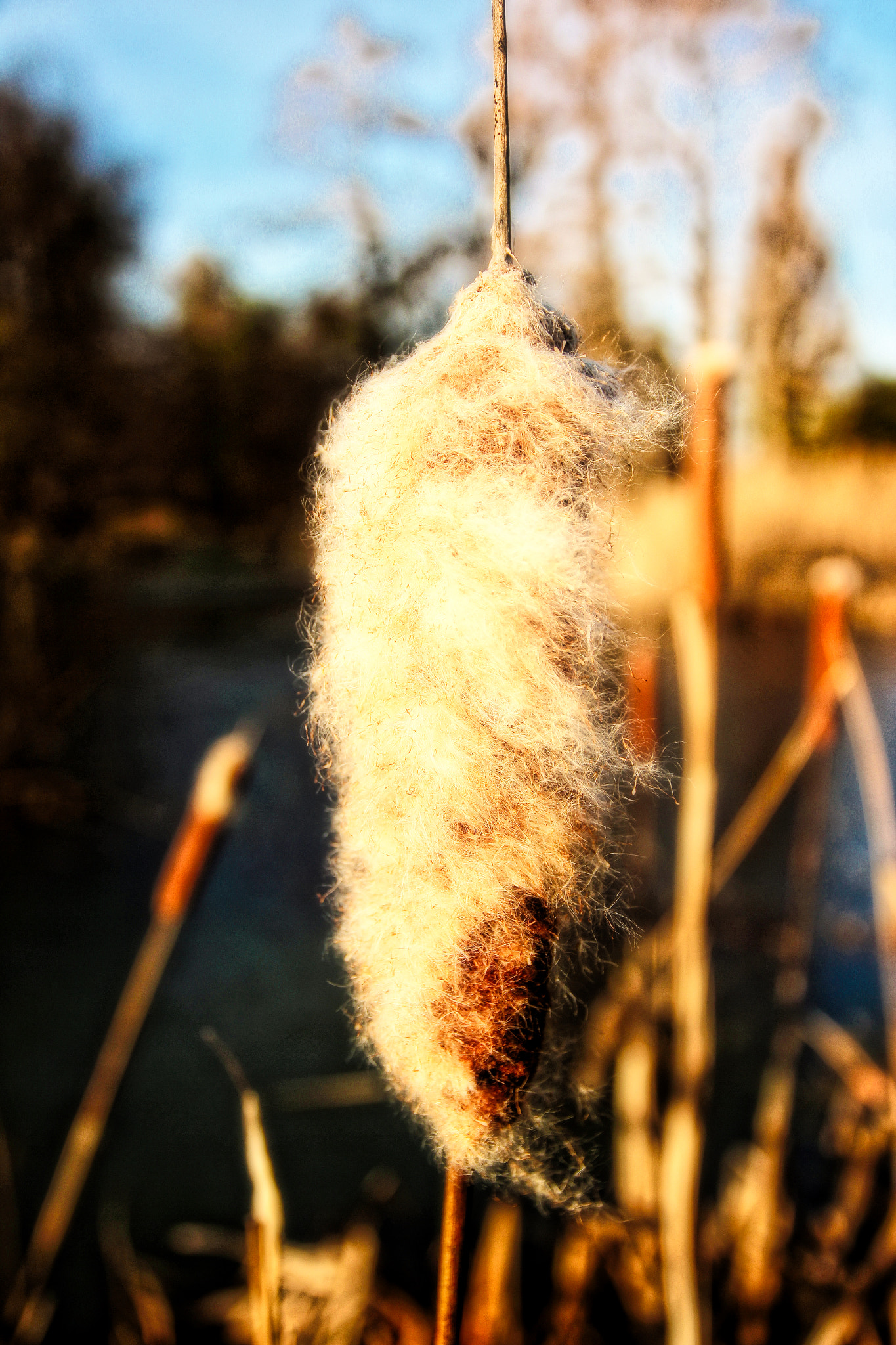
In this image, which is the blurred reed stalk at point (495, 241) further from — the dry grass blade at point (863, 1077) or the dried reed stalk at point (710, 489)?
the dry grass blade at point (863, 1077)

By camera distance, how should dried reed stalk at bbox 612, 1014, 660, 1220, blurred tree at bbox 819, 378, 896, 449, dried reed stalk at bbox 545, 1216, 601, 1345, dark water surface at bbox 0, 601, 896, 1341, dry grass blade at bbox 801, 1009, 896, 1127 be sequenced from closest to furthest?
dried reed stalk at bbox 612, 1014, 660, 1220
dried reed stalk at bbox 545, 1216, 601, 1345
dry grass blade at bbox 801, 1009, 896, 1127
dark water surface at bbox 0, 601, 896, 1341
blurred tree at bbox 819, 378, 896, 449

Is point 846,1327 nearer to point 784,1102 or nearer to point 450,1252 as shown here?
point 784,1102

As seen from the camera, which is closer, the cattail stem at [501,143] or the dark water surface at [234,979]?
the cattail stem at [501,143]

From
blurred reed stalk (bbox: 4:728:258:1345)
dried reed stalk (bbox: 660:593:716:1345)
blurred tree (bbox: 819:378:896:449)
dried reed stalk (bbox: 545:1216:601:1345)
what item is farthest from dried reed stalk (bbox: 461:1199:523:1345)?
blurred tree (bbox: 819:378:896:449)

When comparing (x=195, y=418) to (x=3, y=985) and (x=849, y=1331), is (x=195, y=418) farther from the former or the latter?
(x=849, y=1331)

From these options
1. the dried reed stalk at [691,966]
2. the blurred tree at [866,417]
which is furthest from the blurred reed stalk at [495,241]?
the blurred tree at [866,417]

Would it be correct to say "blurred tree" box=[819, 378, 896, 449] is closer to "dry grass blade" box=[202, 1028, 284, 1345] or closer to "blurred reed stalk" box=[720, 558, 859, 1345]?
"blurred reed stalk" box=[720, 558, 859, 1345]
